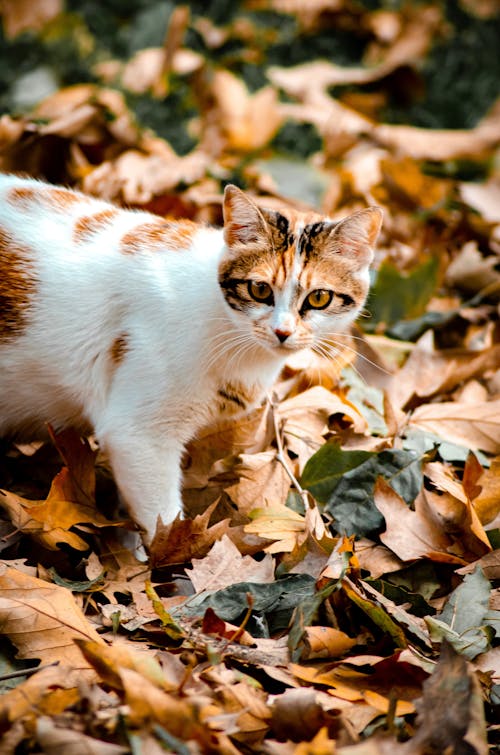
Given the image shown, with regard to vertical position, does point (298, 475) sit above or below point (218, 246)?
below

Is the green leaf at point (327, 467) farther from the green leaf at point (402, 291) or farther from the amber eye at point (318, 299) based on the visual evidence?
the green leaf at point (402, 291)

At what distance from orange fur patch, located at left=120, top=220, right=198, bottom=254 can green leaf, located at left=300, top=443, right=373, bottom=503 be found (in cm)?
82

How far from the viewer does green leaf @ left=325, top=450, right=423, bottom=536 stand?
2371mm

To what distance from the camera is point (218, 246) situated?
8.59 feet

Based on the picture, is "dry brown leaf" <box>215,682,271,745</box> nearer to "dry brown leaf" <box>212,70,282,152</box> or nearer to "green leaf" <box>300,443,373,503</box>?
"green leaf" <box>300,443,373,503</box>

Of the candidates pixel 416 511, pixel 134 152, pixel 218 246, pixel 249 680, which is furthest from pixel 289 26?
pixel 249 680

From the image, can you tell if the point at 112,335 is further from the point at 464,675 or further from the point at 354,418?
the point at 464,675

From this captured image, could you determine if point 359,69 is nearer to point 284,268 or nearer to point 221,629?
point 284,268

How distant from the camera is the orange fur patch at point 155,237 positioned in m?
2.59

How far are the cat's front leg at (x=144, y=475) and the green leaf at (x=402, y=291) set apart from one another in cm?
133

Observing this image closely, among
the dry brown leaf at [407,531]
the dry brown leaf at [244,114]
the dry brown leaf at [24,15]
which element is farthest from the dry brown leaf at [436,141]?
the dry brown leaf at [407,531]

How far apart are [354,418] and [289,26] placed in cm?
357

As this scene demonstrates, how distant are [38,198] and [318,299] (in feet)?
3.38

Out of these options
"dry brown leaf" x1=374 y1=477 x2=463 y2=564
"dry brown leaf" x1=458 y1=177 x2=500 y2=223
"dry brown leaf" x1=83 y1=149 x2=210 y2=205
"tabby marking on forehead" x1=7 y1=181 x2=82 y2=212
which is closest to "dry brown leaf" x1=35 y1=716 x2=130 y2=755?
"dry brown leaf" x1=374 y1=477 x2=463 y2=564
